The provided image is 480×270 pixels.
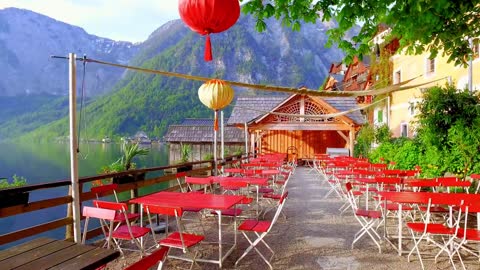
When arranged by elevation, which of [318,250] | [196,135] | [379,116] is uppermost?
[379,116]

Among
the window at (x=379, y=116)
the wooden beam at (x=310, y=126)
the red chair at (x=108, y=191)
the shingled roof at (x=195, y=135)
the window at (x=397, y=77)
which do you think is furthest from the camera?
the shingled roof at (x=195, y=135)

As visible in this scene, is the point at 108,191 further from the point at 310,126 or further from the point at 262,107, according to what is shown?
the point at 262,107

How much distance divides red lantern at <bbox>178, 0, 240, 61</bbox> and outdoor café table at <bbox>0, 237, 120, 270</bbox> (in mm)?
2694

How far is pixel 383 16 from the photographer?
16.7 ft

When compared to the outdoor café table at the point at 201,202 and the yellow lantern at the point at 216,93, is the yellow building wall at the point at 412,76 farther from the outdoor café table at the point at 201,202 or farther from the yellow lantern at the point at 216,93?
the outdoor café table at the point at 201,202

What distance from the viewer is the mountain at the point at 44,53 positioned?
138125 millimetres

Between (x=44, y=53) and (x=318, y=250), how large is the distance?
182 m

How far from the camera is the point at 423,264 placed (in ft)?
13.9

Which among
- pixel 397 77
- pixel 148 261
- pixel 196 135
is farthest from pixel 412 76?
pixel 148 261

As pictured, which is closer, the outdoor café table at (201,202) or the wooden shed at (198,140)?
the outdoor café table at (201,202)

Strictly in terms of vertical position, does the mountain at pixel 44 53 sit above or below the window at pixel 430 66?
above

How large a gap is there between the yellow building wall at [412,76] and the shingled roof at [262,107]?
7.64 ft

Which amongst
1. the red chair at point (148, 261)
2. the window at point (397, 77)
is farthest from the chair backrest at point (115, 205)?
the window at point (397, 77)

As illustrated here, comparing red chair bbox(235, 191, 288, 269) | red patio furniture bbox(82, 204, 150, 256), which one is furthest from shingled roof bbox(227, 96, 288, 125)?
red patio furniture bbox(82, 204, 150, 256)
